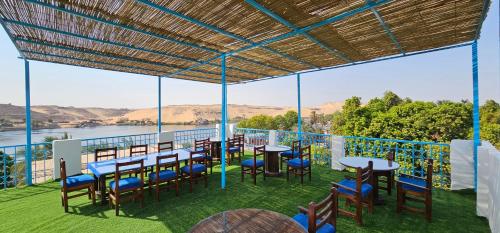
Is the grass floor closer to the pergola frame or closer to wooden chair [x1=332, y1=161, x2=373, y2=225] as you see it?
wooden chair [x1=332, y1=161, x2=373, y2=225]

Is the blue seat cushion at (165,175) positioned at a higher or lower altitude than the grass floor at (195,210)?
higher

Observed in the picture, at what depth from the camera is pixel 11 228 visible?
3.24 meters

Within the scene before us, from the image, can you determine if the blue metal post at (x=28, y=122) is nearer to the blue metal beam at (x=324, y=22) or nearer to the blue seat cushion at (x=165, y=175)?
the blue seat cushion at (x=165, y=175)

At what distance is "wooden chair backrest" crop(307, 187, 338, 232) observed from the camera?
186 cm

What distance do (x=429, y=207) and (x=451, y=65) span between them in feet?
116

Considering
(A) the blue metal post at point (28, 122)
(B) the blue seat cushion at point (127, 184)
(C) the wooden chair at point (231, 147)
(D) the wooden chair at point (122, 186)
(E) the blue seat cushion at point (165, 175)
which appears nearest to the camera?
(D) the wooden chair at point (122, 186)

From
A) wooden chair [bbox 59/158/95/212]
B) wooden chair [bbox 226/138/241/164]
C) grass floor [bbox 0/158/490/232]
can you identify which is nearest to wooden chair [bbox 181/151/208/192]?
grass floor [bbox 0/158/490/232]

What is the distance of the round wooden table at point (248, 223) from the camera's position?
70.7 inches

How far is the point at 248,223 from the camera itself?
193cm

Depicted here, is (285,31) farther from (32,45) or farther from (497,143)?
(497,143)

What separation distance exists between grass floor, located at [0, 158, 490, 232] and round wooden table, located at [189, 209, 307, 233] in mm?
1485

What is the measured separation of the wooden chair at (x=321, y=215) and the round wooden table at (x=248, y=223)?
0.14 m

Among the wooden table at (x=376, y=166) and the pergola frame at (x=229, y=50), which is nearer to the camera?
the pergola frame at (x=229, y=50)

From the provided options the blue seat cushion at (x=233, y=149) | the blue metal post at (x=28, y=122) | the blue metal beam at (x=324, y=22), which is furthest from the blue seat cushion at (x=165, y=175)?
the blue metal post at (x=28, y=122)
